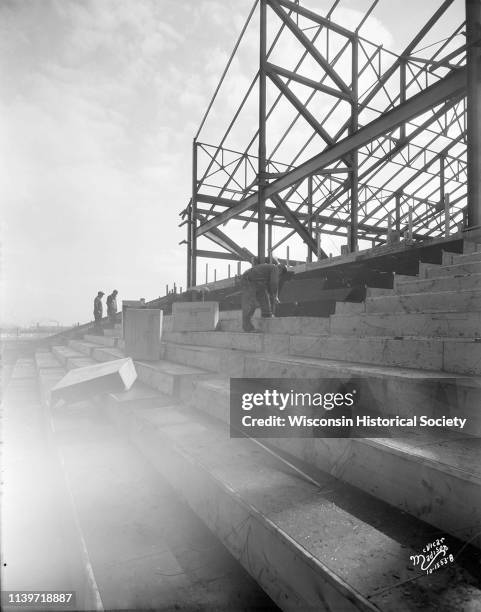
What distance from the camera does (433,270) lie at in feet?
13.7

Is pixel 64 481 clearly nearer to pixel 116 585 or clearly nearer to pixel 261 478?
pixel 116 585

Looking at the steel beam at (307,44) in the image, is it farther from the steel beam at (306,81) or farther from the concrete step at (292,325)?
the concrete step at (292,325)

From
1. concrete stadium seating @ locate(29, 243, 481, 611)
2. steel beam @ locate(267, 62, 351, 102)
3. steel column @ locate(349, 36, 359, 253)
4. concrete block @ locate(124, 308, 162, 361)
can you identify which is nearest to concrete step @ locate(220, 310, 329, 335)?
concrete stadium seating @ locate(29, 243, 481, 611)

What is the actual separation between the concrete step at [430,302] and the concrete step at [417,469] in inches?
64.8

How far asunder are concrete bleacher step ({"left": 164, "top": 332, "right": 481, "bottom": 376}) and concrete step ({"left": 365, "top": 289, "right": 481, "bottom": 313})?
56cm

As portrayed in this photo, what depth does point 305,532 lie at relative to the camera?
1298 mm

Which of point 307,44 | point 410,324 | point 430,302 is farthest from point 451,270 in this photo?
point 307,44

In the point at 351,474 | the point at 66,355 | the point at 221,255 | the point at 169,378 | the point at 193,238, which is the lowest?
the point at 66,355

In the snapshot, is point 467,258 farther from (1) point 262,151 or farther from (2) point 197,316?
(1) point 262,151

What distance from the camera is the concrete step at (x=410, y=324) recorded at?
8.23ft

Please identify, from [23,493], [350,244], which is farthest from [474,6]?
[23,493]

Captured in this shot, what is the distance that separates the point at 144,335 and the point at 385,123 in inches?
239

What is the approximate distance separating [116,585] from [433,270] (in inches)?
168
